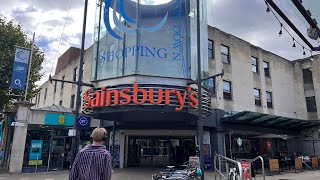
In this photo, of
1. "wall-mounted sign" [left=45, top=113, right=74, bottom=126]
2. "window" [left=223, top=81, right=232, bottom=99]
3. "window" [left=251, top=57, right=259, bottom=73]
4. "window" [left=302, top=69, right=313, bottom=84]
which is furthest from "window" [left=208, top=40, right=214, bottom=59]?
"window" [left=302, top=69, right=313, bottom=84]

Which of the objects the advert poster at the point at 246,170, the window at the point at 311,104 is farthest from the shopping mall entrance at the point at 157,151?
the window at the point at 311,104

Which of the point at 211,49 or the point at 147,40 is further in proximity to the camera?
the point at 211,49

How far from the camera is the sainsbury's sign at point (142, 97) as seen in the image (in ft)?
51.3

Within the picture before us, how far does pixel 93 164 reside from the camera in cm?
385

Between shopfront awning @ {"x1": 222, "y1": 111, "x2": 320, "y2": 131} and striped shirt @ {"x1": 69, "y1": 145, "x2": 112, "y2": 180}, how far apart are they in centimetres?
1785

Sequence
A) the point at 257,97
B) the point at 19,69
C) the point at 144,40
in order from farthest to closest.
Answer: the point at 257,97, the point at 19,69, the point at 144,40

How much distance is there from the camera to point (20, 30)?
27641 millimetres

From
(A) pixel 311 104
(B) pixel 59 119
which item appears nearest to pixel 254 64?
(A) pixel 311 104

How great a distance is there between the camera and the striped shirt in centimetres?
383

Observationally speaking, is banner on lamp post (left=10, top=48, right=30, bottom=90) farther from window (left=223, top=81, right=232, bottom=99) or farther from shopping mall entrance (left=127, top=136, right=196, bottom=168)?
window (left=223, top=81, right=232, bottom=99)

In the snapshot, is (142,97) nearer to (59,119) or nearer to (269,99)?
(59,119)

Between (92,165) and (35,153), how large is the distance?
18508mm

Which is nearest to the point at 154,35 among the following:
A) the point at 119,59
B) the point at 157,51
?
the point at 157,51

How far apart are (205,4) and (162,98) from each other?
9.02 meters
